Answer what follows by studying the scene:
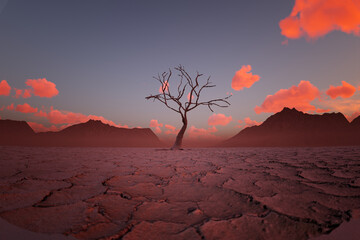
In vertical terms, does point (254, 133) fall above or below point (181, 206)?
above

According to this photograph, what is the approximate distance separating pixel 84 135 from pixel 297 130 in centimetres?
4496

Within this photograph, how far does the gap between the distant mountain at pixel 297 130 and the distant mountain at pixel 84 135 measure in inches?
796

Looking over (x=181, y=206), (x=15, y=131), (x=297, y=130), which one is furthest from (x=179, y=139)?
(x=297, y=130)

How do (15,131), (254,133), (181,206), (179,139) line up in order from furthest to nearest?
1. (254,133)
2. (15,131)
3. (179,139)
4. (181,206)

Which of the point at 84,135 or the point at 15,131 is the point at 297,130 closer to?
the point at 84,135

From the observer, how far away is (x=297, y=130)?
123 ft

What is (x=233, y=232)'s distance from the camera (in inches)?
34.7

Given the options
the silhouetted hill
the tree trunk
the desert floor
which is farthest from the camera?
the silhouetted hill

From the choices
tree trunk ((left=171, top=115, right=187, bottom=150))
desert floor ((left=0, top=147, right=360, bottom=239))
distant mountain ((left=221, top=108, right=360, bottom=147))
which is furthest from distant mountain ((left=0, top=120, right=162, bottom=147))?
desert floor ((left=0, top=147, right=360, bottom=239))

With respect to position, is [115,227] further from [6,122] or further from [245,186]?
[6,122]

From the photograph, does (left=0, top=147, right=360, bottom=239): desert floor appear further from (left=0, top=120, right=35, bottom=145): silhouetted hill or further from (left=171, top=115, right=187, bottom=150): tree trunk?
(left=0, top=120, right=35, bottom=145): silhouetted hill

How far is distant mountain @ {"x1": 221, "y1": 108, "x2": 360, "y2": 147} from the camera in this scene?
3216 centimetres

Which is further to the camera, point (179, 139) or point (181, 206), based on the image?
point (179, 139)

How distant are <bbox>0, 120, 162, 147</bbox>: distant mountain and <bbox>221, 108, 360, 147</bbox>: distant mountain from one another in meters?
20.2
